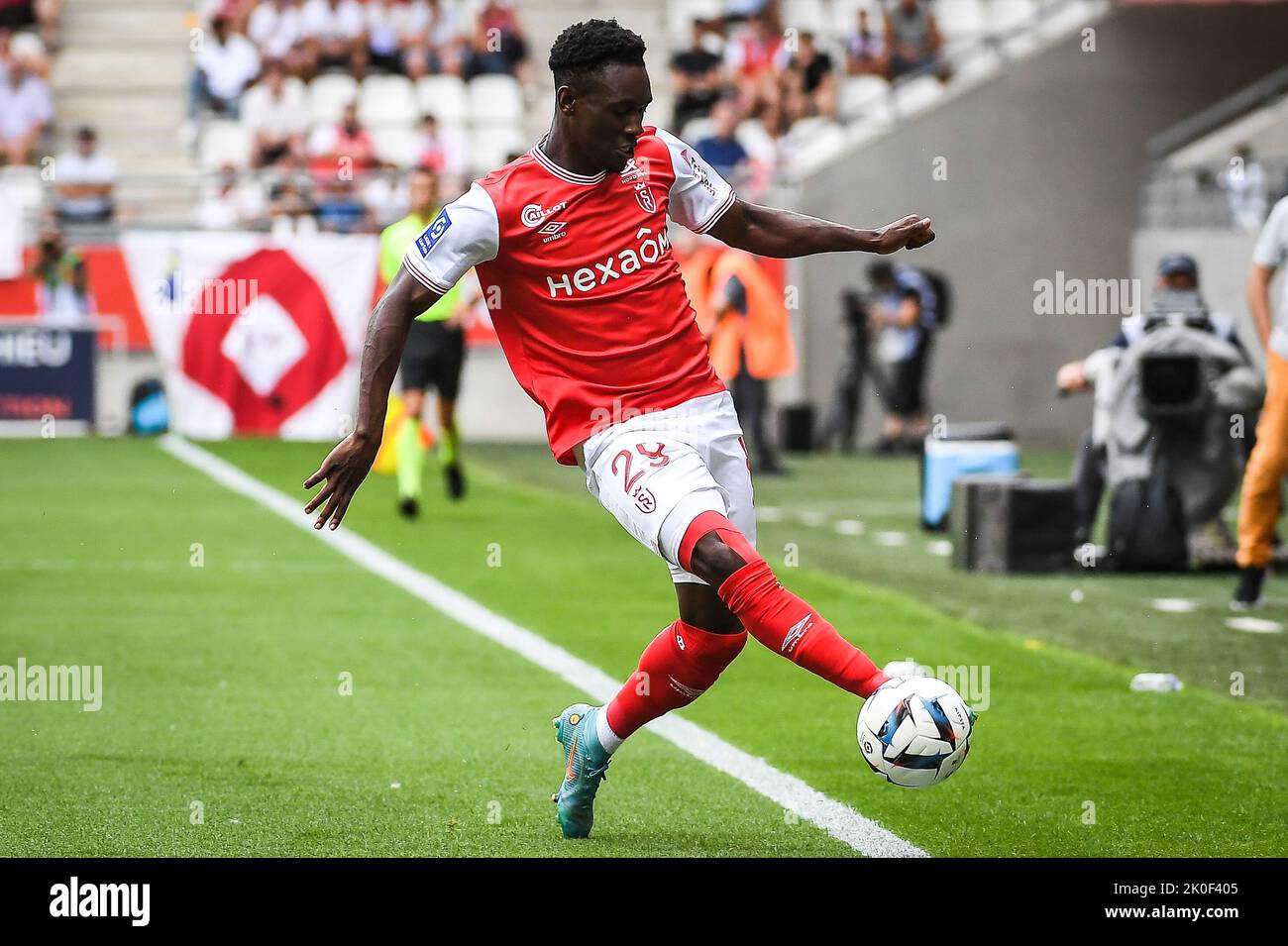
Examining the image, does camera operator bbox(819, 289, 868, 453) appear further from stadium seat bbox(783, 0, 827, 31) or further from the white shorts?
the white shorts

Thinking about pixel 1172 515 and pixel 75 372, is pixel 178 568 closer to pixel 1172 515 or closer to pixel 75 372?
pixel 1172 515

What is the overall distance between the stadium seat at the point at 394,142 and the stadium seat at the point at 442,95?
2.19 ft

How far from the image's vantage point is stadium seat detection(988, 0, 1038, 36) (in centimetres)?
2825

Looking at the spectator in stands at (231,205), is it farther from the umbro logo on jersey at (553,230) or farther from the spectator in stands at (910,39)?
the umbro logo on jersey at (553,230)

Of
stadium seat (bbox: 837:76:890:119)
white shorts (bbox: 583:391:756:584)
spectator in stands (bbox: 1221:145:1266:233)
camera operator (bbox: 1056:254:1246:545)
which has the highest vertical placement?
stadium seat (bbox: 837:76:890:119)

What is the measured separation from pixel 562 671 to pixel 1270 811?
341 centimetres

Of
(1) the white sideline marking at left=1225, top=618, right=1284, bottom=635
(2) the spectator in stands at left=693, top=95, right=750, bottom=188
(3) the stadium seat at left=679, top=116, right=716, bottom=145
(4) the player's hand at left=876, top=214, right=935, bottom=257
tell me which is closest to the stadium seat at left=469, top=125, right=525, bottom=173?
(3) the stadium seat at left=679, top=116, right=716, bottom=145

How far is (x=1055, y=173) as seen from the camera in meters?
24.6

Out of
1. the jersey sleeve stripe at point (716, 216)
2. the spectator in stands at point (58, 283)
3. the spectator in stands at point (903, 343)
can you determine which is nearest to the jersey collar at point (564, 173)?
the jersey sleeve stripe at point (716, 216)

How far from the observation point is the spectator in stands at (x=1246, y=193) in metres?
21.0

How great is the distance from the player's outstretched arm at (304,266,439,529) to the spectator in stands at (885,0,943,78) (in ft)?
74.3

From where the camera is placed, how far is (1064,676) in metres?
9.07

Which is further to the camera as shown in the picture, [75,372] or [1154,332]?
[75,372]
